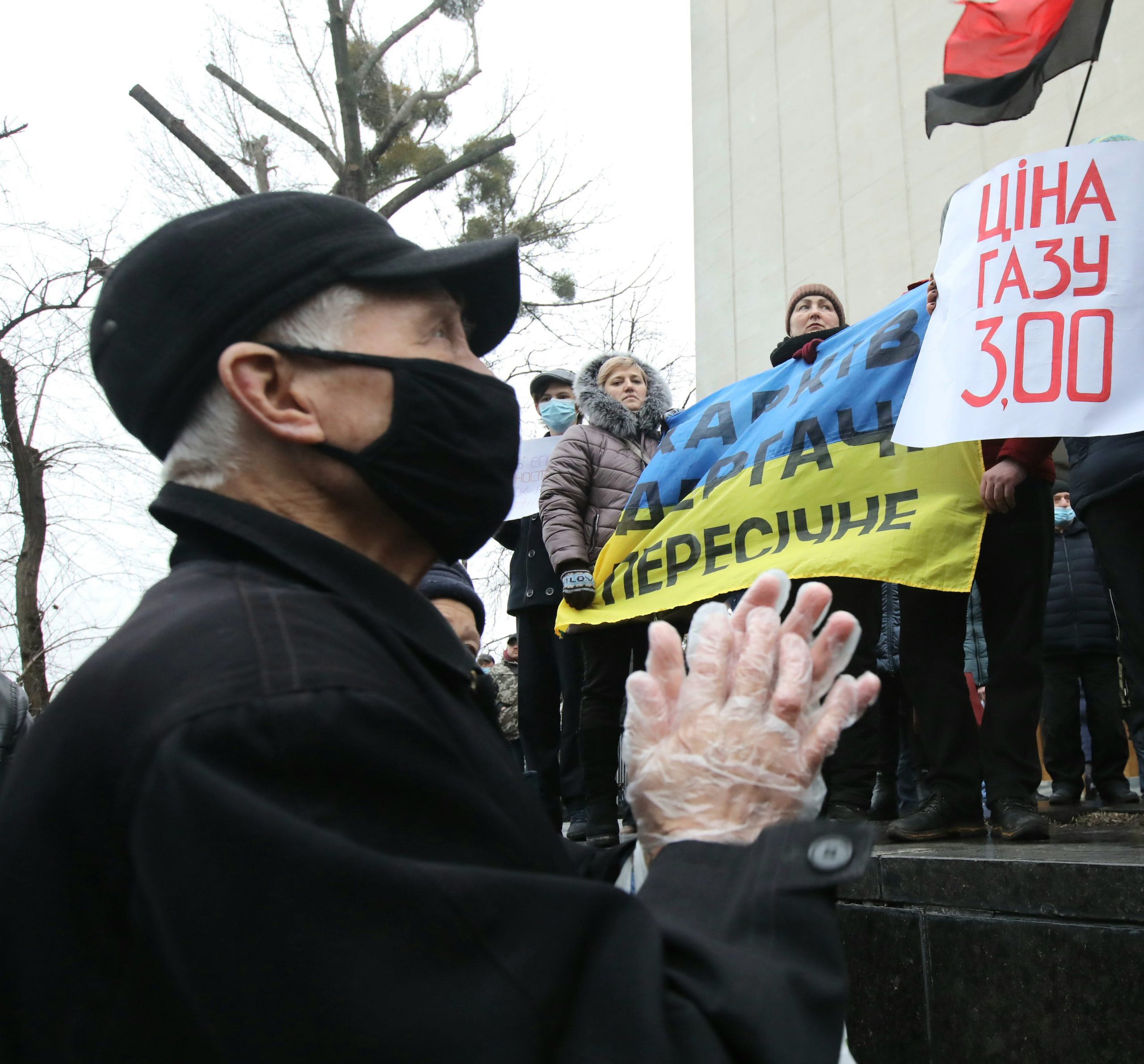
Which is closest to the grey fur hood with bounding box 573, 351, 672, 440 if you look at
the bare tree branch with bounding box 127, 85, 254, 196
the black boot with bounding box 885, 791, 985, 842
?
the black boot with bounding box 885, 791, 985, 842

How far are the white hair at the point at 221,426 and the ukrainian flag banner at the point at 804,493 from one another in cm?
276

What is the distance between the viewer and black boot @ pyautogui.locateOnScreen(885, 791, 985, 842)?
329 centimetres

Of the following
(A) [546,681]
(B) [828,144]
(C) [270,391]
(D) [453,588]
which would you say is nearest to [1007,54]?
(D) [453,588]

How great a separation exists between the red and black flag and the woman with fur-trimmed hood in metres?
1.79

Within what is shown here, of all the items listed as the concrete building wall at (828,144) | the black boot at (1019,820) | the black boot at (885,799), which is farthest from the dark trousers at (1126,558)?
the concrete building wall at (828,144)

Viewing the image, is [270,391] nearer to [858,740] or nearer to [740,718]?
[740,718]

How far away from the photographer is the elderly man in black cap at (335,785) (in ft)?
2.66

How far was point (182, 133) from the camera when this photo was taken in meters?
11.2

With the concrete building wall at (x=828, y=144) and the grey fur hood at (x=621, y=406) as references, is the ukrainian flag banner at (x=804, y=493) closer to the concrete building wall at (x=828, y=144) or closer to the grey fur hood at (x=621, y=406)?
the grey fur hood at (x=621, y=406)

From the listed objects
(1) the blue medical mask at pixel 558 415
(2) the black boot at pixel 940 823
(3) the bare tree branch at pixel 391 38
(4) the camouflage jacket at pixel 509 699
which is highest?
(3) the bare tree branch at pixel 391 38

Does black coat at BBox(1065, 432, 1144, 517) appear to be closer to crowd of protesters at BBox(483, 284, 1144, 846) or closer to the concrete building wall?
crowd of protesters at BBox(483, 284, 1144, 846)

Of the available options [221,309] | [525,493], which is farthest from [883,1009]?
[525,493]

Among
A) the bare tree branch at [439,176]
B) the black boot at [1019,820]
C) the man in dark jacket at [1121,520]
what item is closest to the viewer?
the black boot at [1019,820]

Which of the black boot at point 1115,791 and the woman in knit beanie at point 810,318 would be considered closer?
the woman in knit beanie at point 810,318
